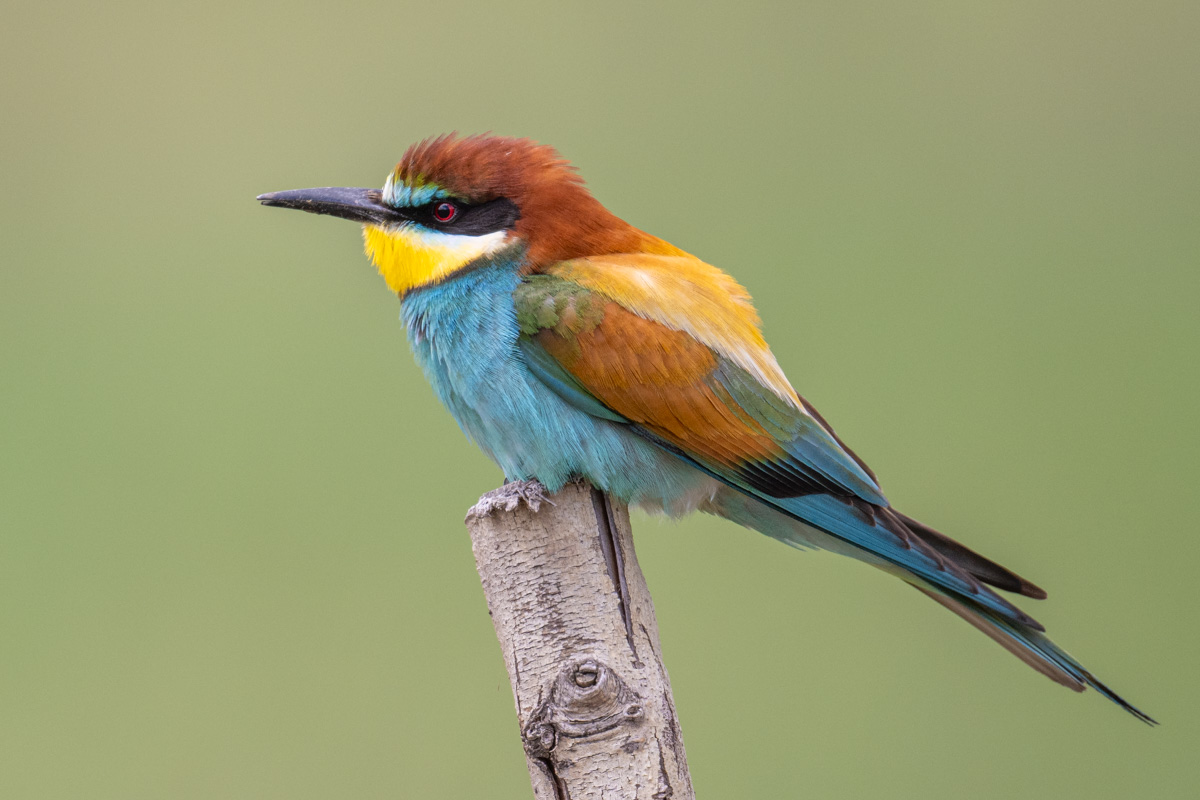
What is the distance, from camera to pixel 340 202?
1.75 meters

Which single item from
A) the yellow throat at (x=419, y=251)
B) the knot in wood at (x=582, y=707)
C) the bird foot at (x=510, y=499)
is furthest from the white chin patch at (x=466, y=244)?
the knot in wood at (x=582, y=707)

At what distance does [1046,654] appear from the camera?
1.59 meters

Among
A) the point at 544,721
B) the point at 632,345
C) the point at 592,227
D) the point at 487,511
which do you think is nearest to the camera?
the point at 544,721

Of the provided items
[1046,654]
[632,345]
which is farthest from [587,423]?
[1046,654]

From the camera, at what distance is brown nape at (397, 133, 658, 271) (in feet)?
5.44

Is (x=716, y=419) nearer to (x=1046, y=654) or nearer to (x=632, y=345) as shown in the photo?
(x=632, y=345)

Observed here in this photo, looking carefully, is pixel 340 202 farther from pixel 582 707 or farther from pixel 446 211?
pixel 582 707

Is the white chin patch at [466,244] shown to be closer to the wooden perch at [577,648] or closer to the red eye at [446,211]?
the red eye at [446,211]

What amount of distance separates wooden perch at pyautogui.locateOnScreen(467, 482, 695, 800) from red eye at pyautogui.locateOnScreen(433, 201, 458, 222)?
47 cm

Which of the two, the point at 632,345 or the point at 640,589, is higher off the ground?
the point at 632,345

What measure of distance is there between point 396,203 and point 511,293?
251 mm

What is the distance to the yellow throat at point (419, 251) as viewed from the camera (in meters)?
1.67

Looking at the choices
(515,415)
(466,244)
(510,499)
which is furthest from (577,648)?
(466,244)

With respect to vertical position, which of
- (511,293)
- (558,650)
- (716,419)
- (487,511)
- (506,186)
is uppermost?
(506,186)
